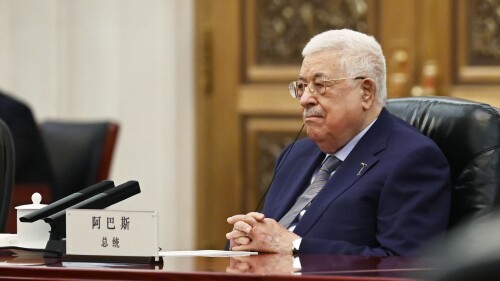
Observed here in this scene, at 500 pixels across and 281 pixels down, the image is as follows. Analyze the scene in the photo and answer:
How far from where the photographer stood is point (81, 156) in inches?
174

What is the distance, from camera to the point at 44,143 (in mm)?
4438

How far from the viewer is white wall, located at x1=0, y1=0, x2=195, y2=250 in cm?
566

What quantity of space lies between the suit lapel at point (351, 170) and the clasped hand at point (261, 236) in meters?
0.17

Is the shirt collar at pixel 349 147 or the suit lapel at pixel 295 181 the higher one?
the shirt collar at pixel 349 147

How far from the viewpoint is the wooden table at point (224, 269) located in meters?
1.64

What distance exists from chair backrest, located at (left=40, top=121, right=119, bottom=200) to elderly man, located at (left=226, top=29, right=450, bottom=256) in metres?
1.76

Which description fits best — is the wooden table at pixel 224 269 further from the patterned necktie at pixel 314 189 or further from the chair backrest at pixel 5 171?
the chair backrest at pixel 5 171

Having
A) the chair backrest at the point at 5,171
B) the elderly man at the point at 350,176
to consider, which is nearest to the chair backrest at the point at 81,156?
the chair backrest at the point at 5,171

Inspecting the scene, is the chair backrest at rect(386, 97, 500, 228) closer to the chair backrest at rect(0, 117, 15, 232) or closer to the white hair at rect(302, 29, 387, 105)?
the white hair at rect(302, 29, 387, 105)

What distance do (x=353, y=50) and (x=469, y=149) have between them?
39cm

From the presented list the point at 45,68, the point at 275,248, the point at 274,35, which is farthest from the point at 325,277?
the point at 45,68

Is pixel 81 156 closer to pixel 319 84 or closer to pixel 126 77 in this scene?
pixel 126 77

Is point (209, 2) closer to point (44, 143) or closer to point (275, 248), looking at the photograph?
point (44, 143)

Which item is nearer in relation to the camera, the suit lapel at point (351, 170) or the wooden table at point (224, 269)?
the wooden table at point (224, 269)
